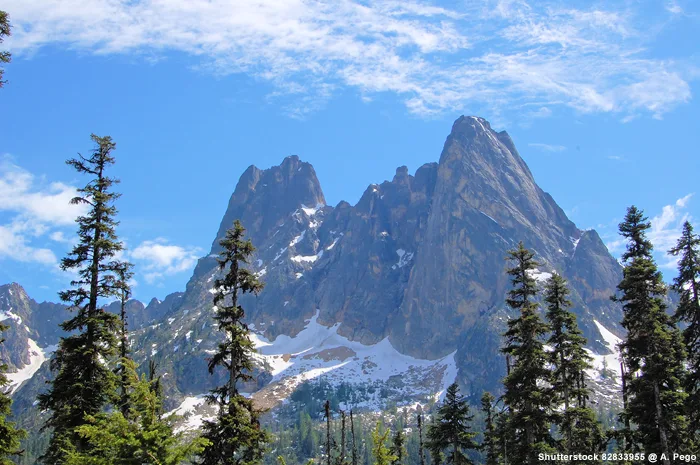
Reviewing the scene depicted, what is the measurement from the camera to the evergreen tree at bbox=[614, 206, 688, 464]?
31.1m

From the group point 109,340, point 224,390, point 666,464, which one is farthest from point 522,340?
point 109,340

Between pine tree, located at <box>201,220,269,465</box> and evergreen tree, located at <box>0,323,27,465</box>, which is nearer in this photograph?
evergreen tree, located at <box>0,323,27,465</box>

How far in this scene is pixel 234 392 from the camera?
27719 millimetres

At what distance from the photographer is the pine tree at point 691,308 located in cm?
3173

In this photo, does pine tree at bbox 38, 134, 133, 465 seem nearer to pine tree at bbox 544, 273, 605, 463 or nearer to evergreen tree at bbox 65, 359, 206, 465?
evergreen tree at bbox 65, 359, 206, 465

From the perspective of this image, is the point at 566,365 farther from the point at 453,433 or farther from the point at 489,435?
the point at 489,435

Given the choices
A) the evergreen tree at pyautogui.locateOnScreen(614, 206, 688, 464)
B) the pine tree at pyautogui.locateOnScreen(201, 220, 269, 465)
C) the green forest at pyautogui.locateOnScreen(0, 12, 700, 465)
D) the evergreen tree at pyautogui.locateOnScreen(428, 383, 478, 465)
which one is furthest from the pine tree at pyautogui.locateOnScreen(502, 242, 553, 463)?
the pine tree at pyautogui.locateOnScreen(201, 220, 269, 465)

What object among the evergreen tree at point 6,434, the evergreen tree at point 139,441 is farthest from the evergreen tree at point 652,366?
the evergreen tree at point 6,434

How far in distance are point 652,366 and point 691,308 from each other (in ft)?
12.5

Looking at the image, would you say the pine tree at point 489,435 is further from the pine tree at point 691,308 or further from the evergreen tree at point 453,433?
the pine tree at point 691,308

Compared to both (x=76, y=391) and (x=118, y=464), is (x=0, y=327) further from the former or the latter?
(x=118, y=464)

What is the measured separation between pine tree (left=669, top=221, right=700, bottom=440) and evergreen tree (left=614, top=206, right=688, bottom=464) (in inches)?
Answer: 20.4

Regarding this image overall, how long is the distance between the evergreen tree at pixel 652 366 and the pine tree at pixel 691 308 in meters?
0.52

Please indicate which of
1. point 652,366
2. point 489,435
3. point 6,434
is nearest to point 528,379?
point 652,366
